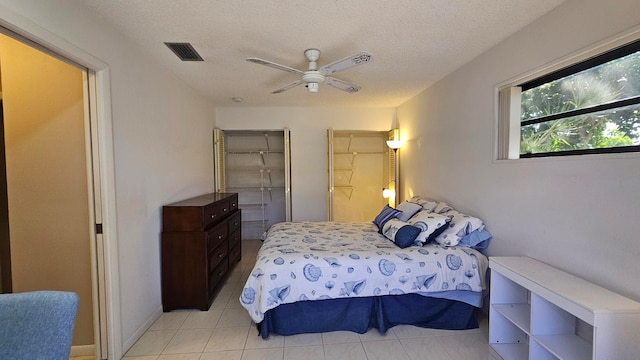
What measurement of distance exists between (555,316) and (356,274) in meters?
1.32

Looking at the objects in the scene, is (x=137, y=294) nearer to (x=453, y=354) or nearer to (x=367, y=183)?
(x=453, y=354)

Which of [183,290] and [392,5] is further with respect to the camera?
[183,290]

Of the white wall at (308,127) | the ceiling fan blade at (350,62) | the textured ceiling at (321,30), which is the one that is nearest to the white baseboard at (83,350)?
the textured ceiling at (321,30)

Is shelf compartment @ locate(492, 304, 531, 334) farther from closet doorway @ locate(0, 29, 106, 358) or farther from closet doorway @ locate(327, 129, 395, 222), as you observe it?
closet doorway @ locate(327, 129, 395, 222)

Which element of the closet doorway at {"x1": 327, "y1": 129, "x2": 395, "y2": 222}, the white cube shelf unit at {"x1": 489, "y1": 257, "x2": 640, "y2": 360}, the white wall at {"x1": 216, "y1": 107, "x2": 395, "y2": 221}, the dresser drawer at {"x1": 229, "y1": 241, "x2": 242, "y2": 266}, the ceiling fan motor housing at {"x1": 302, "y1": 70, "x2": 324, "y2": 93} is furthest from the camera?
the closet doorway at {"x1": 327, "y1": 129, "x2": 395, "y2": 222}

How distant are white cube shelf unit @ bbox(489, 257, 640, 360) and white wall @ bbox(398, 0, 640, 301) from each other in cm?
17

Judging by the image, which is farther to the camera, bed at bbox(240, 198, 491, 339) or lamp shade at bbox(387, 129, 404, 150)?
lamp shade at bbox(387, 129, 404, 150)

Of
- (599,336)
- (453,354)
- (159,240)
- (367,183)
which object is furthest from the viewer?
(367,183)

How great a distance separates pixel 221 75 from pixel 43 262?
2351 mm

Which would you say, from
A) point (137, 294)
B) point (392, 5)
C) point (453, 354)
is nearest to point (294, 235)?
point (137, 294)

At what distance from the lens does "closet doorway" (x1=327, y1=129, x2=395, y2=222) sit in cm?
568

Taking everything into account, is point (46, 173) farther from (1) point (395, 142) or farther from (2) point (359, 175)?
(2) point (359, 175)

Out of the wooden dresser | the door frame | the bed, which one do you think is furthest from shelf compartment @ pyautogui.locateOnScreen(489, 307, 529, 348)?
the door frame

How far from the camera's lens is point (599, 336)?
1.35 meters
